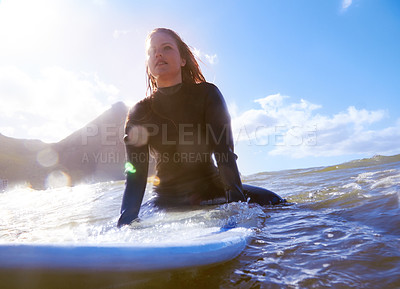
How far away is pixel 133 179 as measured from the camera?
2.76 meters

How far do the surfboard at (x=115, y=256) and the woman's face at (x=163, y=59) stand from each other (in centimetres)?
184

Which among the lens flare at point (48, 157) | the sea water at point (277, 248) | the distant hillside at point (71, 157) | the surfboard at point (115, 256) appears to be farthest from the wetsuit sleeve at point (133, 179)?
the lens flare at point (48, 157)

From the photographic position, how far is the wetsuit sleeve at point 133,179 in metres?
2.61

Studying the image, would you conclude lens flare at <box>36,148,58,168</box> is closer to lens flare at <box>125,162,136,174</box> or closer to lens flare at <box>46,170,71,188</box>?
lens flare at <box>46,170,71,188</box>

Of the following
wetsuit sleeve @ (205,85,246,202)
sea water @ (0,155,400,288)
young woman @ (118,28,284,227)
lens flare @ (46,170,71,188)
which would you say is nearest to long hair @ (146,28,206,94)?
young woman @ (118,28,284,227)

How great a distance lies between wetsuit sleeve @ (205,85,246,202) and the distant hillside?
100.0 feet

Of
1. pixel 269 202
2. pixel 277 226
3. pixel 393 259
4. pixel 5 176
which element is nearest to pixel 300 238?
pixel 277 226

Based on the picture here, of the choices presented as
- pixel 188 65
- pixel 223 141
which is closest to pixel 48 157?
pixel 188 65

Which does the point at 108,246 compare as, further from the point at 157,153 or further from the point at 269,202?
the point at 269,202

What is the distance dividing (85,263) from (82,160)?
35540mm

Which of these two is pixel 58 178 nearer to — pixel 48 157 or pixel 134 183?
pixel 48 157

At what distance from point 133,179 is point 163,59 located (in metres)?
1.19

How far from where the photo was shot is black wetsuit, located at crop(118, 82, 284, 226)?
2.85m

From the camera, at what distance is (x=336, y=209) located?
2908 mm
